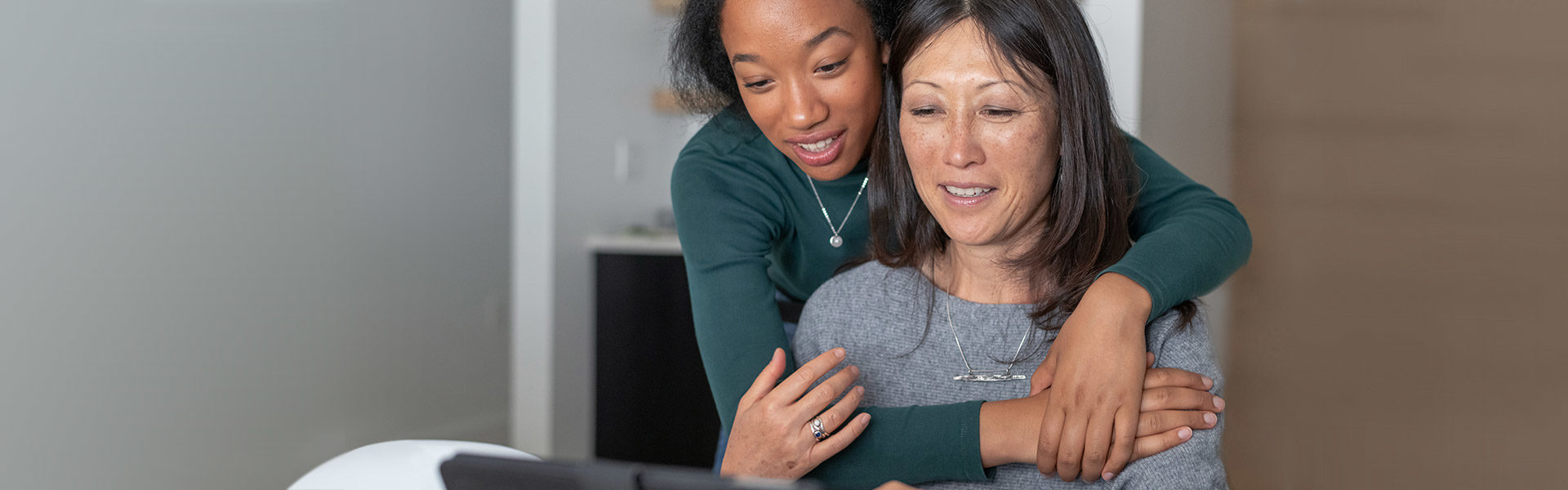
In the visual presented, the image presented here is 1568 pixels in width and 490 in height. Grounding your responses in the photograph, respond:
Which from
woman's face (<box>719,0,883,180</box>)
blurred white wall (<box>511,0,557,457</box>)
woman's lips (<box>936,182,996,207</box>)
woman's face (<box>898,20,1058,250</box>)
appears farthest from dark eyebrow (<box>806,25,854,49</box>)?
blurred white wall (<box>511,0,557,457</box>)

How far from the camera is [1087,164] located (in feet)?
3.78

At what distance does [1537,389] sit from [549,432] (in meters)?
2.44

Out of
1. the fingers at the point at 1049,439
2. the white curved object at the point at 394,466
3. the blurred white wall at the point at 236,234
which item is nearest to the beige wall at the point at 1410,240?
the fingers at the point at 1049,439

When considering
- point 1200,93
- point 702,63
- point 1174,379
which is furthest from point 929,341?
point 1200,93

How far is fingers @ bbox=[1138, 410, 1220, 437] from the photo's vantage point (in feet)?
3.35

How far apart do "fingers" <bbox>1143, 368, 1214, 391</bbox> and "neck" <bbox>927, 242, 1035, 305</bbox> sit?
21cm

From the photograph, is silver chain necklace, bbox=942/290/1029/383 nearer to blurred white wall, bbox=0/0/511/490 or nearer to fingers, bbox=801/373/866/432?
fingers, bbox=801/373/866/432

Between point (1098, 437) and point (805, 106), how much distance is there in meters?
0.51

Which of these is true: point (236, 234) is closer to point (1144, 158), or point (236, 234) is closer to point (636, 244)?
point (636, 244)

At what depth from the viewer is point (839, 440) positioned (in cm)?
107

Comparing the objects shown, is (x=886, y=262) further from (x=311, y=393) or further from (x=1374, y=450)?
(x=311, y=393)

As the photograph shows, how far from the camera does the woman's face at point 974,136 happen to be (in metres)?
1.12

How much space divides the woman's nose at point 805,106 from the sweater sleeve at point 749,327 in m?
0.19

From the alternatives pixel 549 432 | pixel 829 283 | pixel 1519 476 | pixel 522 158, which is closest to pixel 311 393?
pixel 549 432
